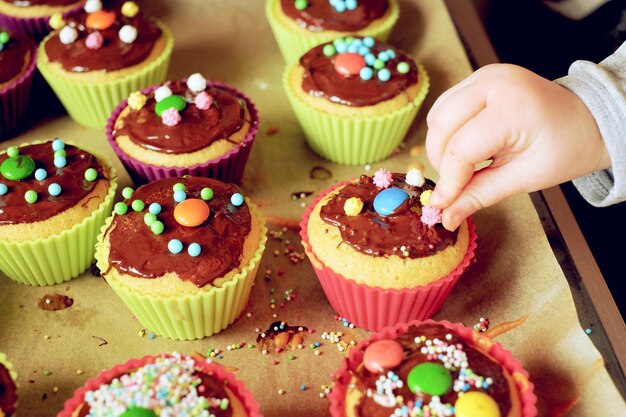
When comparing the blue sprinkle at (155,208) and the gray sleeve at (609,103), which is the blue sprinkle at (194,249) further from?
the gray sleeve at (609,103)

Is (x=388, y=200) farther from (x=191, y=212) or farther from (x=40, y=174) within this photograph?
(x=40, y=174)

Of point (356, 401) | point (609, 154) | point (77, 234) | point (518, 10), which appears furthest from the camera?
point (518, 10)

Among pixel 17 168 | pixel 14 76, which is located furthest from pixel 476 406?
pixel 14 76

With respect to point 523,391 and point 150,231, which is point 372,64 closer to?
point 150,231

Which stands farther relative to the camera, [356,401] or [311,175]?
[311,175]

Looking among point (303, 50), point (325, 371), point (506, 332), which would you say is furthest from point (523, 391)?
point (303, 50)

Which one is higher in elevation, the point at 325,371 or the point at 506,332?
the point at 506,332
